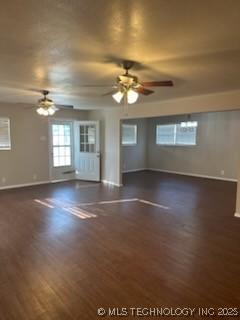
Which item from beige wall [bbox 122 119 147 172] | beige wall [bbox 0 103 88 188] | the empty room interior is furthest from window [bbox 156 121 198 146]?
beige wall [bbox 0 103 88 188]

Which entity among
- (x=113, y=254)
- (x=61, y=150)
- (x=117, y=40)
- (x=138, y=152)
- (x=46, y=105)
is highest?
(x=117, y=40)

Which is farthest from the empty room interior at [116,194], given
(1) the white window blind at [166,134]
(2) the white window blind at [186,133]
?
(1) the white window blind at [166,134]

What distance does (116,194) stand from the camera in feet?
19.6

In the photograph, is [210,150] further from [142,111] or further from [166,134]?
[142,111]

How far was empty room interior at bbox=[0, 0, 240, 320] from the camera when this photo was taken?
1861 millimetres

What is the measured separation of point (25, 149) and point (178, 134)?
18.2 ft

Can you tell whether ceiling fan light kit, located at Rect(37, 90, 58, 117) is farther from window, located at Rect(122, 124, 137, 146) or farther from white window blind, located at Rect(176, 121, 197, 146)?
white window blind, located at Rect(176, 121, 197, 146)

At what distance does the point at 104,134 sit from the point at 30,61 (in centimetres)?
473

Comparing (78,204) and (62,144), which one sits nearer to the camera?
(78,204)

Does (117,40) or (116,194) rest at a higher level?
(117,40)

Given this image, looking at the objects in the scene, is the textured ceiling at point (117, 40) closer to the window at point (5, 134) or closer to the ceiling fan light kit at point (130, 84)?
the ceiling fan light kit at point (130, 84)

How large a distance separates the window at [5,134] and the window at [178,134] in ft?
18.8

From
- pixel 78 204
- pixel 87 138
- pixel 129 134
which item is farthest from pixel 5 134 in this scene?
pixel 129 134

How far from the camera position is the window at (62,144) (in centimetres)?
740
